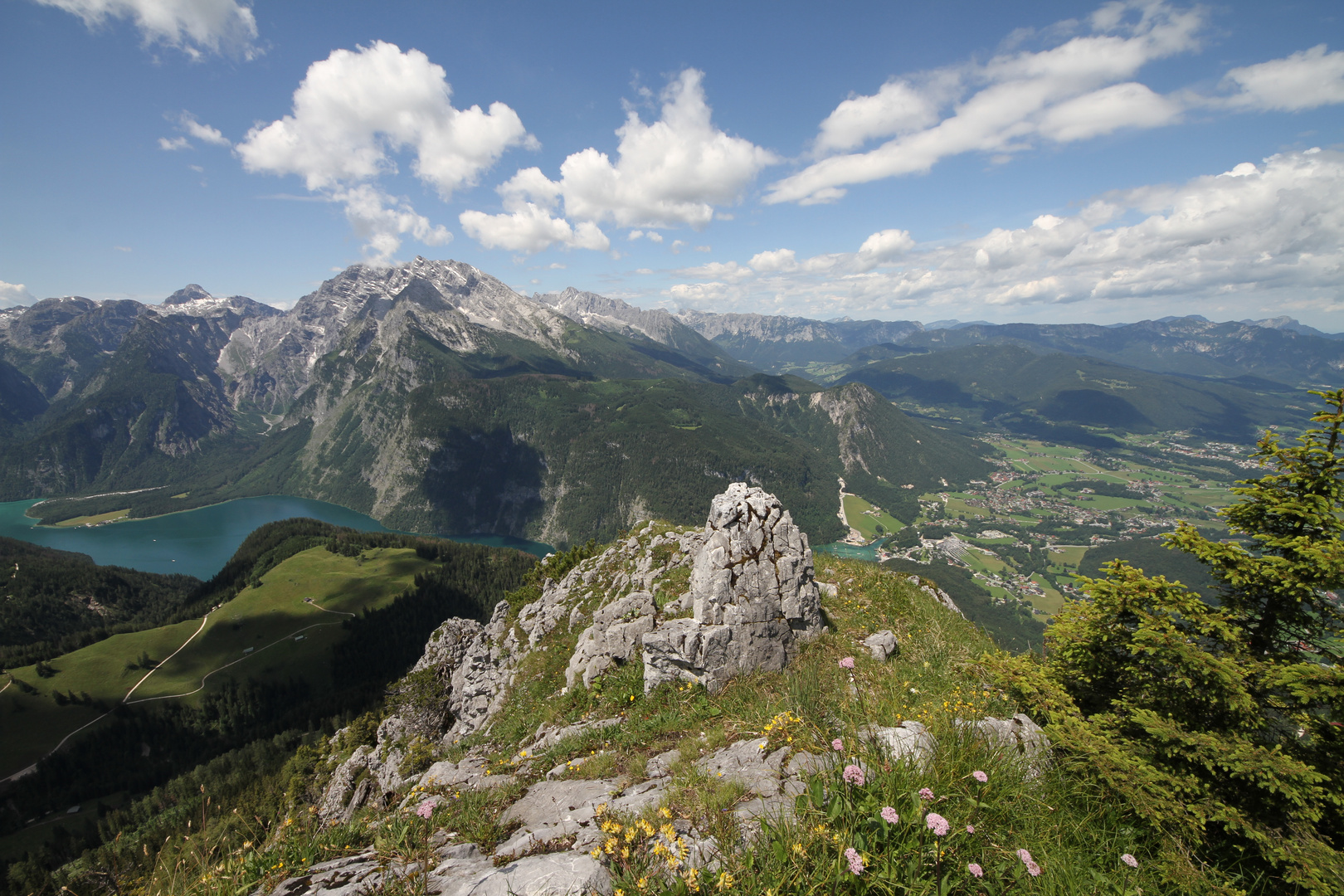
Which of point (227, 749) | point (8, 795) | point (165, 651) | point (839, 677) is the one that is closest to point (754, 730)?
point (839, 677)

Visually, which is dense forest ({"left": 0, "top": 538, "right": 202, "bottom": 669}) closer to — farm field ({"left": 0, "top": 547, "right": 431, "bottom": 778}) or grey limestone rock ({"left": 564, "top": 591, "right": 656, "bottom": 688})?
farm field ({"left": 0, "top": 547, "right": 431, "bottom": 778})

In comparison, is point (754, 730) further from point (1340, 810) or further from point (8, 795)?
point (8, 795)

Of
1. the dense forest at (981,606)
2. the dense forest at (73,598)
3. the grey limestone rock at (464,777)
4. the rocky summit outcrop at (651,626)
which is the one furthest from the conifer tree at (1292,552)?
the dense forest at (73,598)

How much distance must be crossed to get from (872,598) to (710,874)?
39.9 feet

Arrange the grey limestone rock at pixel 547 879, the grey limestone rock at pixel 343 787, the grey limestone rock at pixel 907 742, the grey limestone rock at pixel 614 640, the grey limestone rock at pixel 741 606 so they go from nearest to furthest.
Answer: the grey limestone rock at pixel 547 879, the grey limestone rock at pixel 907 742, the grey limestone rock at pixel 741 606, the grey limestone rock at pixel 614 640, the grey limestone rock at pixel 343 787

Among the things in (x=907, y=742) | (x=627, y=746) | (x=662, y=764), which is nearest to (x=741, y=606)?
(x=627, y=746)

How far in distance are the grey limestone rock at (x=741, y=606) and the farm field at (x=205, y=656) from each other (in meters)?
124

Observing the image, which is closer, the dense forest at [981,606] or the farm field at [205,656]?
the farm field at [205,656]

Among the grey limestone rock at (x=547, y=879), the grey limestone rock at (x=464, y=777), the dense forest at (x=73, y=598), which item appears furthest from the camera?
the dense forest at (x=73, y=598)

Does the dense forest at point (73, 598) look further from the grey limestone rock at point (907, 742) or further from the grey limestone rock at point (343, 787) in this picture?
the grey limestone rock at point (907, 742)

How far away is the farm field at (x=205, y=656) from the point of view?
293ft

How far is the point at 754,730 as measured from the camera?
768 cm

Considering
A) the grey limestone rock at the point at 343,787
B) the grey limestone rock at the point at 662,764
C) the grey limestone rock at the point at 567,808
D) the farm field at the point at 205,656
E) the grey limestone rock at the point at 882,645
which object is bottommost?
the farm field at the point at 205,656

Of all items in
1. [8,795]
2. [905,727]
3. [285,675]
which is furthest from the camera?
[285,675]
